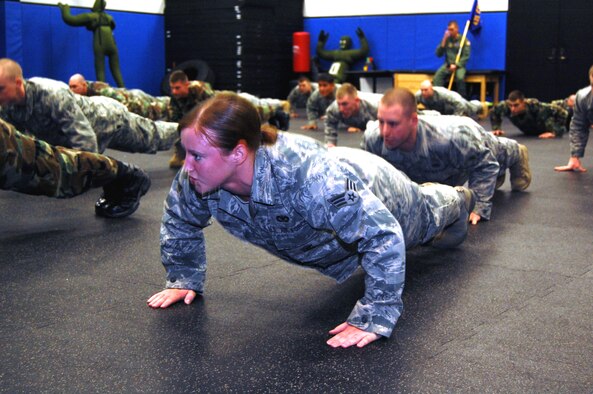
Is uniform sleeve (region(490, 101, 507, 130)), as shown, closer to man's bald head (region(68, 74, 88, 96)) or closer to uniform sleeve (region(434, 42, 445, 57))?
uniform sleeve (region(434, 42, 445, 57))

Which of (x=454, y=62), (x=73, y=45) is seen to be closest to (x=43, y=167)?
(x=73, y=45)

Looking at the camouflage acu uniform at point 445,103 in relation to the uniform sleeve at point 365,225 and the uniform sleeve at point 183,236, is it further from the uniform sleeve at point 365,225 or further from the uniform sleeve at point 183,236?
the uniform sleeve at point 365,225

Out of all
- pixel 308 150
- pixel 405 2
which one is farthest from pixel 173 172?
pixel 405 2

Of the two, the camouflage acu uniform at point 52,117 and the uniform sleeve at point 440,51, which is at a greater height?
the uniform sleeve at point 440,51

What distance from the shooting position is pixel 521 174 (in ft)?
15.4

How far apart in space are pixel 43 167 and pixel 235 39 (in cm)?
893

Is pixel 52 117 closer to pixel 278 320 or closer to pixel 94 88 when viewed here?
pixel 278 320

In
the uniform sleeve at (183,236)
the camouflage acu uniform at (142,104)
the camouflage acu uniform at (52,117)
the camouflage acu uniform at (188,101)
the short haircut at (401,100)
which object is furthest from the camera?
the camouflage acu uniform at (142,104)

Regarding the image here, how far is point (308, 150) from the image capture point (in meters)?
2.04

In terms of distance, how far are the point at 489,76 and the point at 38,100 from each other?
840cm

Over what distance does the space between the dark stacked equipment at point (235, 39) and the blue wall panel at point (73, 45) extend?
0.32m

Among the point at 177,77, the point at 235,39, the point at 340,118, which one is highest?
the point at 235,39

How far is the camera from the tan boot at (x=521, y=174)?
15.3 feet

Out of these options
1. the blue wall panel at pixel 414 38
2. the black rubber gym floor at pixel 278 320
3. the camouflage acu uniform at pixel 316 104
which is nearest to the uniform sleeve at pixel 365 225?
the black rubber gym floor at pixel 278 320
